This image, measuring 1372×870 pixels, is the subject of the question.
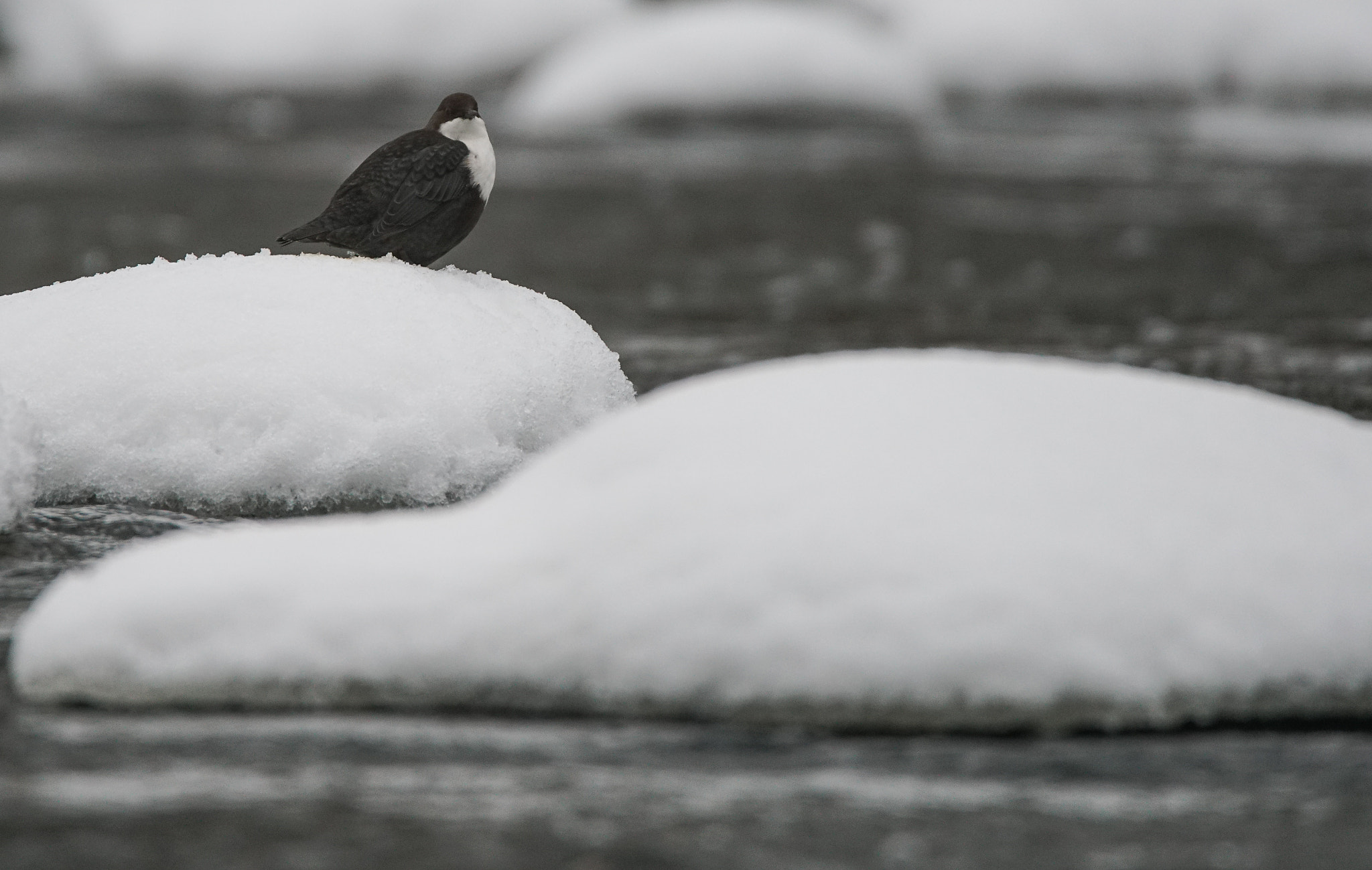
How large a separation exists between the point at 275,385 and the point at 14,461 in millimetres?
716

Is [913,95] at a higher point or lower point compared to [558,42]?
lower

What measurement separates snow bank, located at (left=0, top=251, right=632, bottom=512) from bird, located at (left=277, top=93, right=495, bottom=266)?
0.24 meters

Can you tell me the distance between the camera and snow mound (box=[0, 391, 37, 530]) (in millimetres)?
4707

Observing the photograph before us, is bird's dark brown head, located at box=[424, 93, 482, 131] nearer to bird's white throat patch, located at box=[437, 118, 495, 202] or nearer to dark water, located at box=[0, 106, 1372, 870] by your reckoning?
bird's white throat patch, located at box=[437, 118, 495, 202]

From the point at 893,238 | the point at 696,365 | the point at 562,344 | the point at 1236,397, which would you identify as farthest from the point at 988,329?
the point at 1236,397

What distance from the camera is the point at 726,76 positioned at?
20.1 metres

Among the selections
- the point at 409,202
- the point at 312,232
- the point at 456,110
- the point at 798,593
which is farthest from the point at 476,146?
the point at 798,593

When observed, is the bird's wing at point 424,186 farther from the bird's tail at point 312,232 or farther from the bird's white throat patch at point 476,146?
the bird's tail at point 312,232

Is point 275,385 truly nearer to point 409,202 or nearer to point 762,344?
point 409,202

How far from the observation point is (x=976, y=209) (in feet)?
46.3

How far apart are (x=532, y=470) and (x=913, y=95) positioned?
17.6m

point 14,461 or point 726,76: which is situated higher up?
point 726,76

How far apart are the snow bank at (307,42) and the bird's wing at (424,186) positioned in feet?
63.3

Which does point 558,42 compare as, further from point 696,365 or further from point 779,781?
point 779,781
